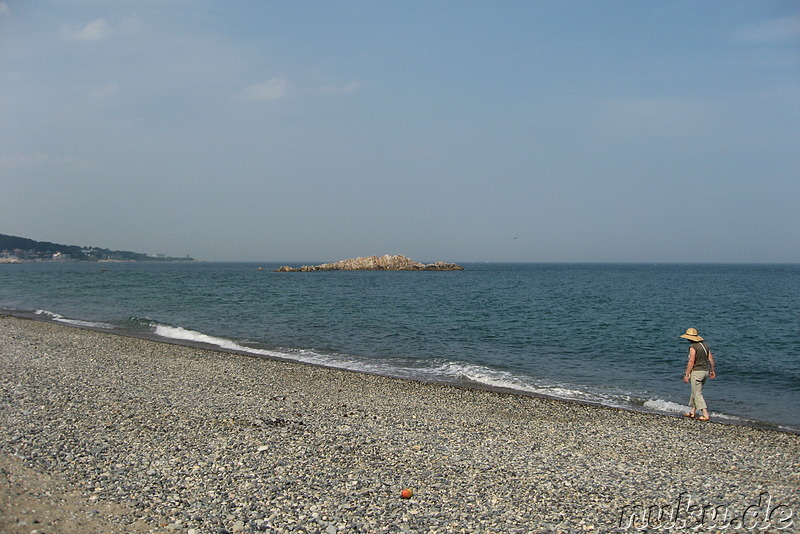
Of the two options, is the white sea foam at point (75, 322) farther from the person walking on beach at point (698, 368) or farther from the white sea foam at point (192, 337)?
the person walking on beach at point (698, 368)

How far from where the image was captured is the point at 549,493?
8.29 metres

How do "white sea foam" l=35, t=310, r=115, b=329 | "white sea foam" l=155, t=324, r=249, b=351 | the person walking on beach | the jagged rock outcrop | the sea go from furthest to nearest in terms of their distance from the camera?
1. the jagged rock outcrop
2. "white sea foam" l=35, t=310, r=115, b=329
3. "white sea foam" l=155, t=324, r=249, b=351
4. the sea
5. the person walking on beach

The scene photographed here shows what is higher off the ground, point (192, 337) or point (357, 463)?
point (357, 463)

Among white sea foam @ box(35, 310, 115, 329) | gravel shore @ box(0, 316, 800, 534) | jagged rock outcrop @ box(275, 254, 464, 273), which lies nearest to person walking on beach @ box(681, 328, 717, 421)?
gravel shore @ box(0, 316, 800, 534)

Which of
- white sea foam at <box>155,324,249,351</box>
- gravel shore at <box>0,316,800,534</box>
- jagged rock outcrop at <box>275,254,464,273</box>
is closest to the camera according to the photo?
gravel shore at <box>0,316,800,534</box>

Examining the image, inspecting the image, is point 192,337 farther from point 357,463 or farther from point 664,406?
point 664,406

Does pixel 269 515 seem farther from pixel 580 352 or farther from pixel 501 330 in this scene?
pixel 501 330

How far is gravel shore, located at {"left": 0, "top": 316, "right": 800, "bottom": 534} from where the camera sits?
287 inches

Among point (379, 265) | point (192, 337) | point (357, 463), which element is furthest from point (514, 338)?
point (379, 265)

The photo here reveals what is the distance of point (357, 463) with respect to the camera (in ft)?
30.7

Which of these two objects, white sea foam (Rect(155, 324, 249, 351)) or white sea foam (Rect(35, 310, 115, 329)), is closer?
white sea foam (Rect(155, 324, 249, 351))

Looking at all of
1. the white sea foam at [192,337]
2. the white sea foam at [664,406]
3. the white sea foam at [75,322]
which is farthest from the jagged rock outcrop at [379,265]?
the white sea foam at [664,406]

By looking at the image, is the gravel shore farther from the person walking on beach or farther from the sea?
the sea

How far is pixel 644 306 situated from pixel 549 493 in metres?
43.1
